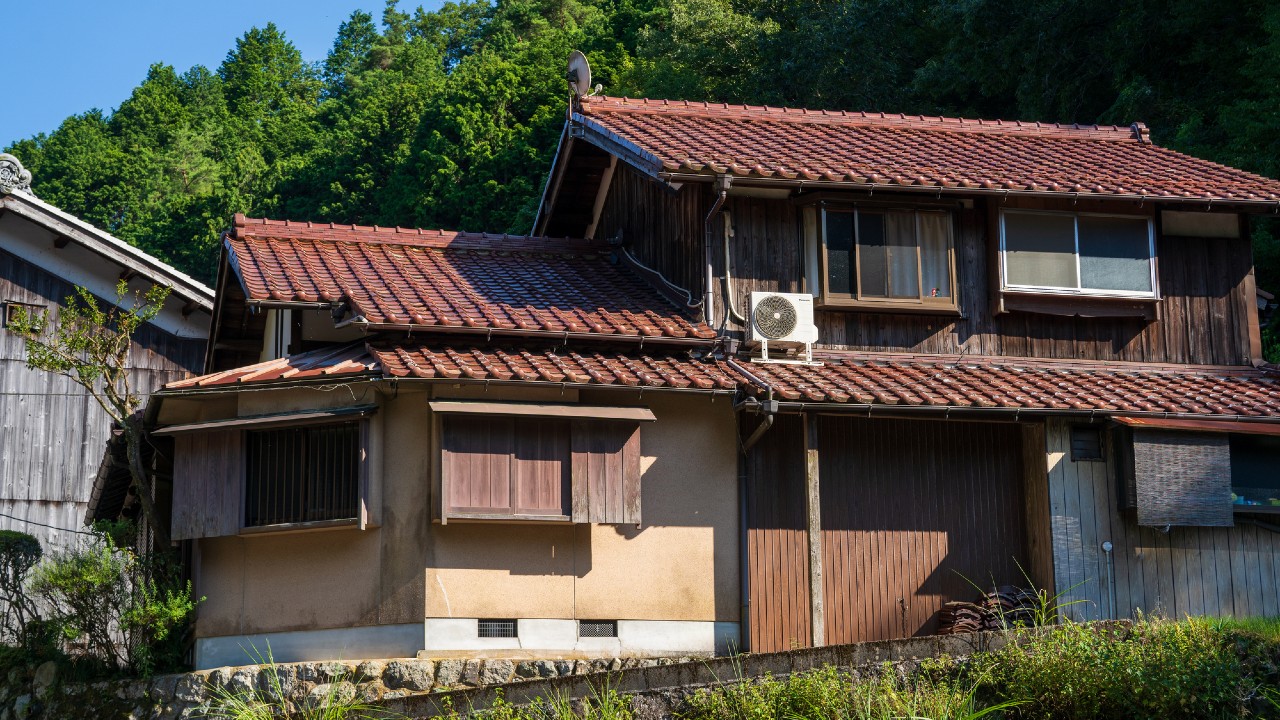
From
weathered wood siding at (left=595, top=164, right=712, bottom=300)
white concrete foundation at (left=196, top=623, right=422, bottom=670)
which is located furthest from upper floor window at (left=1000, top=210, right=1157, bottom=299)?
white concrete foundation at (left=196, top=623, right=422, bottom=670)

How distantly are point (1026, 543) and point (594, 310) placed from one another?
5.73 meters

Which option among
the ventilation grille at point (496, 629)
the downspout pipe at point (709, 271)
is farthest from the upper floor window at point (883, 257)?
the ventilation grille at point (496, 629)

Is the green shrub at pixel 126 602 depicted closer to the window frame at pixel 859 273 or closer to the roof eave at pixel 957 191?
the roof eave at pixel 957 191

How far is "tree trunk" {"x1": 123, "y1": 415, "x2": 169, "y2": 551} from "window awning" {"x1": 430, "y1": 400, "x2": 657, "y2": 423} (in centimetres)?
325

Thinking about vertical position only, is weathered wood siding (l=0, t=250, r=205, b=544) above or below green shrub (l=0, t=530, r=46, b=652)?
above

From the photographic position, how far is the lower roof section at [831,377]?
49.2 feet

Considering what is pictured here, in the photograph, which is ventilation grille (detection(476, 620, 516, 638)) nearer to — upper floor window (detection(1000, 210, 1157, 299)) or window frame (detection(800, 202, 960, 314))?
window frame (detection(800, 202, 960, 314))

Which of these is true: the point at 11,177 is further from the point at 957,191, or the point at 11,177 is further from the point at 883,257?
the point at 957,191

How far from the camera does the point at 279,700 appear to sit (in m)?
14.0

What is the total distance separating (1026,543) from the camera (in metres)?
16.5

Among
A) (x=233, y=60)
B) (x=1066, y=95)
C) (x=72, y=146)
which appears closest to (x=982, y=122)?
(x=1066, y=95)

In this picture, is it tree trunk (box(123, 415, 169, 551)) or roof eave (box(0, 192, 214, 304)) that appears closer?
tree trunk (box(123, 415, 169, 551))

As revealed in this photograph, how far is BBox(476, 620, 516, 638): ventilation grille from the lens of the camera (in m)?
14.7

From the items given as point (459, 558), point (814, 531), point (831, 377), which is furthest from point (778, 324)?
point (459, 558)
